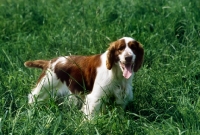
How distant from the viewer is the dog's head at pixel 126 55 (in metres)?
5.12

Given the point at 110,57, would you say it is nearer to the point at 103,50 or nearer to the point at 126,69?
the point at 126,69

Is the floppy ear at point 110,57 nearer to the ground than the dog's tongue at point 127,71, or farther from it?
farther from it

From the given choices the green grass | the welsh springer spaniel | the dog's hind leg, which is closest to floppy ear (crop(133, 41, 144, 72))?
the welsh springer spaniel

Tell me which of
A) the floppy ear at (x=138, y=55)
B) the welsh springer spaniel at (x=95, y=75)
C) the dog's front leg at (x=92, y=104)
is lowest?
the dog's front leg at (x=92, y=104)

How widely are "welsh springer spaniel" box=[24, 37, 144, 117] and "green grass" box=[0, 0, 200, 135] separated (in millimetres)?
205

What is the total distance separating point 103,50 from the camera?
22.5 feet

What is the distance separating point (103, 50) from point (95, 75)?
57.3 inches


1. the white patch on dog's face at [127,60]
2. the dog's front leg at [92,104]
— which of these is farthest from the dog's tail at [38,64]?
the white patch on dog's face at [127,60]

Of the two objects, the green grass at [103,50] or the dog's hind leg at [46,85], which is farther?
Result: the dog's hind leg at [46,85]

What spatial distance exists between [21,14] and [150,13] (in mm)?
1876

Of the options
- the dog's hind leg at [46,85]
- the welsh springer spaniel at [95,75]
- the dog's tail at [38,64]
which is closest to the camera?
the welsh springer spaniel at [95,75]

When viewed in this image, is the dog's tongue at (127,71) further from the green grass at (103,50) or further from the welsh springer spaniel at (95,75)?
the green grass at (103,50)

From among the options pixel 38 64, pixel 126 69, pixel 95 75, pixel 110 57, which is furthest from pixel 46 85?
pixel 126 69

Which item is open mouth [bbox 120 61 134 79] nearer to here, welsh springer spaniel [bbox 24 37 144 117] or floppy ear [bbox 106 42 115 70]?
welsh springer spaniel [bbox 24 37 144 117]
